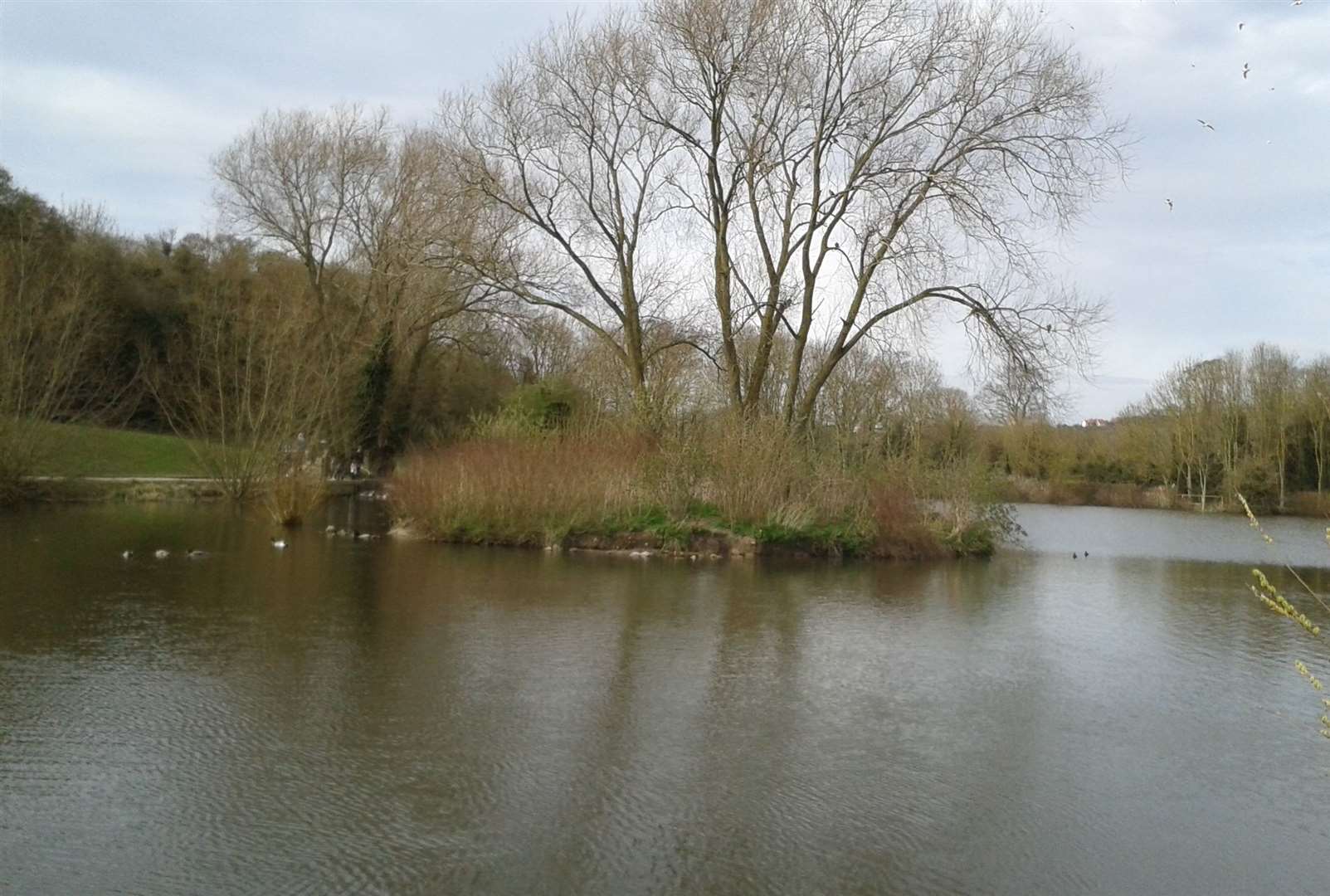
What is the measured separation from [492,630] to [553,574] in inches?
188

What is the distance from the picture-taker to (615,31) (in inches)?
891

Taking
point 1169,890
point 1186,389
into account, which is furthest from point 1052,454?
point 1169,890

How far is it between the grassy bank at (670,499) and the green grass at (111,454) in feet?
32.2

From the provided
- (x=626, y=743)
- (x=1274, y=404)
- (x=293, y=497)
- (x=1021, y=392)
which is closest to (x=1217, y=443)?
(x=1274, y=404)

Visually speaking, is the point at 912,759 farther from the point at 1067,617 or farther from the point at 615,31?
the point at 615,31

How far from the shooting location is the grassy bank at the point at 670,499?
1931 cm

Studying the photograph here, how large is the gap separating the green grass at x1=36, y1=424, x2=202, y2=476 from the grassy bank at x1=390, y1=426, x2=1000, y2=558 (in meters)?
9.82

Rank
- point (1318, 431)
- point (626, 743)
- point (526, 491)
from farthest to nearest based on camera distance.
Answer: point (1318, 431)
point (526, 491)
point (626, 743)

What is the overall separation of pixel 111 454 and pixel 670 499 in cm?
2087

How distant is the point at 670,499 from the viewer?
1972cm

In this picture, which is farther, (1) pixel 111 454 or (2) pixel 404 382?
(2) pixel 404 382

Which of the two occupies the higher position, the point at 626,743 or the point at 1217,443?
the point at 1217,443

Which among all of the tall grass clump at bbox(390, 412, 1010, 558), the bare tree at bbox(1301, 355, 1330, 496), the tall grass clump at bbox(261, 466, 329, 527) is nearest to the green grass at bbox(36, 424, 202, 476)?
the tall grass clump at bbox(261, 466, 329, 527)

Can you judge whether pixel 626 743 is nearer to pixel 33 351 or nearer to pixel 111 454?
pixel 33 351
